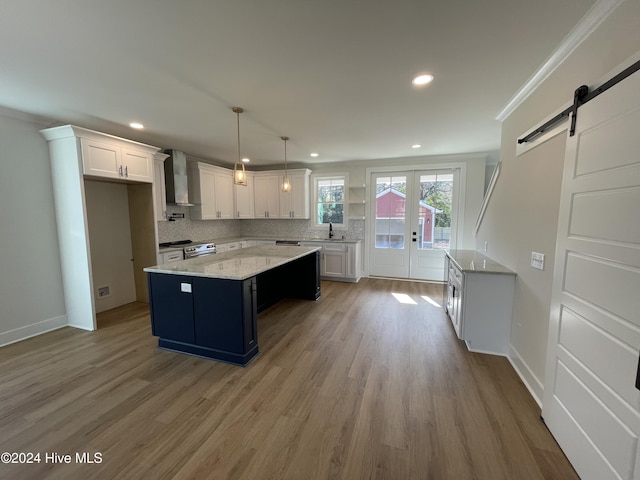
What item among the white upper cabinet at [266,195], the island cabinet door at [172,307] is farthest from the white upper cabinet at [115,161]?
the white upper cabinet at [266,195]

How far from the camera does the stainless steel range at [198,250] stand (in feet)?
14.1

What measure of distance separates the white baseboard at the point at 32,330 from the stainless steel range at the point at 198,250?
5.48ft

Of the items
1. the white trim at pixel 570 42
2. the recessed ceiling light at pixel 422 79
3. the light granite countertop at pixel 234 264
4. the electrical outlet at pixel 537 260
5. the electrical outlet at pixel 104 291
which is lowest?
the electrical outlet at pixel 104 291

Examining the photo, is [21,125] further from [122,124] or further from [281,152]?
[281,152]

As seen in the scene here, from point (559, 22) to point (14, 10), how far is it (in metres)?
3.08

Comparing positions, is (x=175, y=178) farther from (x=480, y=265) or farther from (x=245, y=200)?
(x=480, y=265)

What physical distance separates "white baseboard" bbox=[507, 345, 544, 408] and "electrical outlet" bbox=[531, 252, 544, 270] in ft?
2.88

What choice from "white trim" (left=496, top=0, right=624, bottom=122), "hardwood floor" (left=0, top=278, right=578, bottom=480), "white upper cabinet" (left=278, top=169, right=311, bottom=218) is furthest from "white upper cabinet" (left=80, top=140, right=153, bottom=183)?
"white trim" (left=496, top=0, right=624, bottom=122)

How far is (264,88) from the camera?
7.47 ft

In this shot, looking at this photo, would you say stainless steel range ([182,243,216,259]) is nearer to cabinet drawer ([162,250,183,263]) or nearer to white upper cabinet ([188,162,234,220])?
cabinet drawer ([162,250,183,263])

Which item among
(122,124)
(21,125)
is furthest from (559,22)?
(21,125)

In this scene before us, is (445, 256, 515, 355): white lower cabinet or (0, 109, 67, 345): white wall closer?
(445, 256, 515, 355): white lower cabinet

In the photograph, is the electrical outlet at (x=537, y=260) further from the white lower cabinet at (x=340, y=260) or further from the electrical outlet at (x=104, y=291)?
the electrical outlet at (x=104, y=291)

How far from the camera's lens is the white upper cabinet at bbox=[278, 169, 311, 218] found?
5.63m
